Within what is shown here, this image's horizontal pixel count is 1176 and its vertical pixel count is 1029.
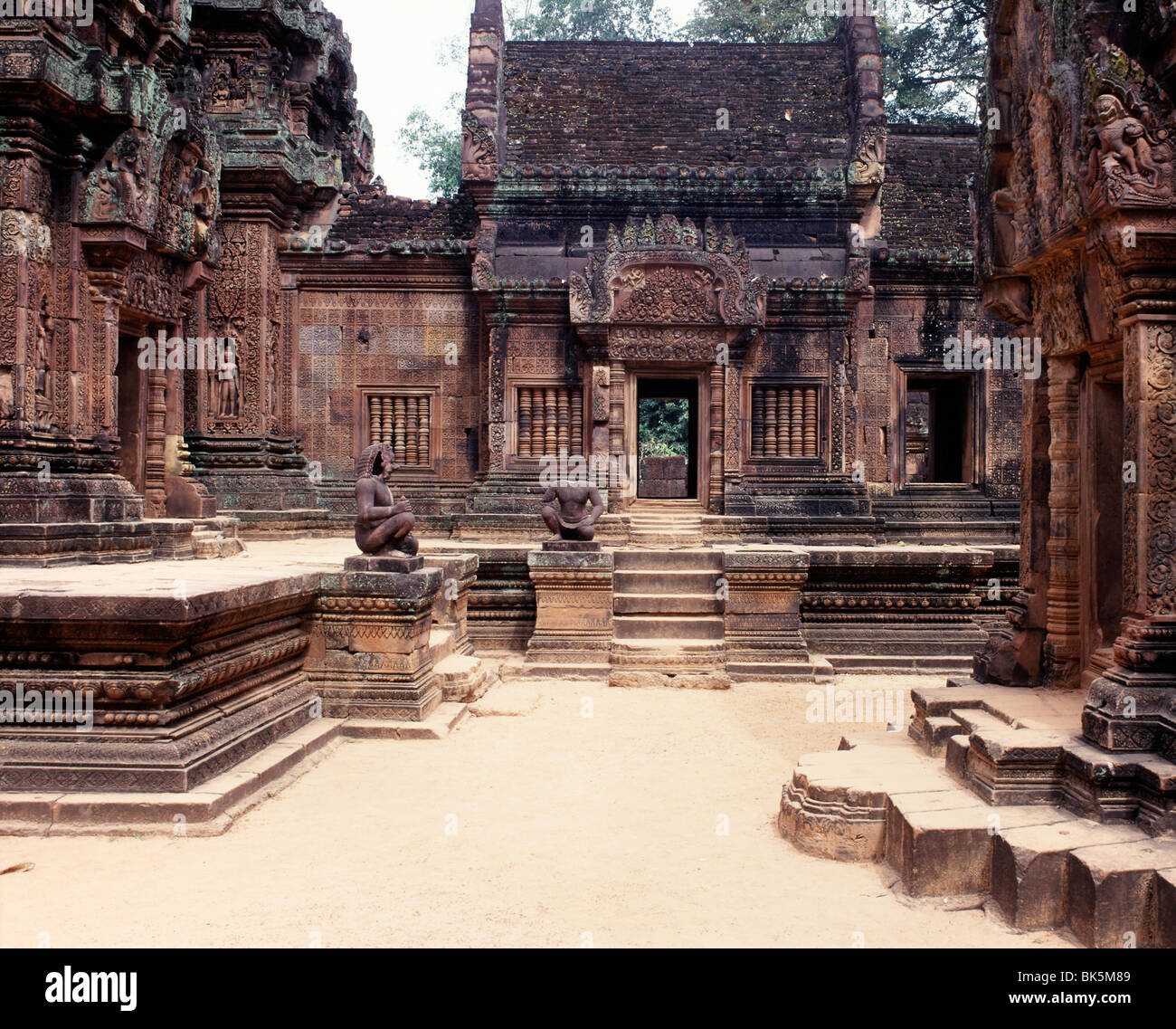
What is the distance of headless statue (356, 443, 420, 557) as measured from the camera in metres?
6.96

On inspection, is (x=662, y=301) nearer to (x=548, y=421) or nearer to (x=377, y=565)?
(x=548, y=421)

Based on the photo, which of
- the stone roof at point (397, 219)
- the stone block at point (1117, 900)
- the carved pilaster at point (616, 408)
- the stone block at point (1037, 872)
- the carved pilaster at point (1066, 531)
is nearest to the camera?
the stone block at point (1117, 900)

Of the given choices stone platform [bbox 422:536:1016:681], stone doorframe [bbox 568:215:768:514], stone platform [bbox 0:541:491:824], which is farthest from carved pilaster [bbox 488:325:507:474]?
stone platform [bbox 0:541:491:824]

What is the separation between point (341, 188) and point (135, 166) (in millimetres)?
5198

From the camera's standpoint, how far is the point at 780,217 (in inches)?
501

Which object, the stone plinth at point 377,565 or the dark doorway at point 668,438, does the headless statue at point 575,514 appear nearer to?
the stone plinth at point 377,565

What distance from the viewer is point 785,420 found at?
496 inches

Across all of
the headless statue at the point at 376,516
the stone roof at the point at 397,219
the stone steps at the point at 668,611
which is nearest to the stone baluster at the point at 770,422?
the stone steps at the point at 668,611

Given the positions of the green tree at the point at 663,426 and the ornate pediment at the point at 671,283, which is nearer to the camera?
the ornate pediment at the point at 671,283

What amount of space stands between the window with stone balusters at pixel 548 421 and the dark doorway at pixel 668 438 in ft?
4.77

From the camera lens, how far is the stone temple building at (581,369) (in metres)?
4.66

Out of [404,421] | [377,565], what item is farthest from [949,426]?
[377,565]

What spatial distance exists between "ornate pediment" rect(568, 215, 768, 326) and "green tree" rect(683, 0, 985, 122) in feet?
46.8
